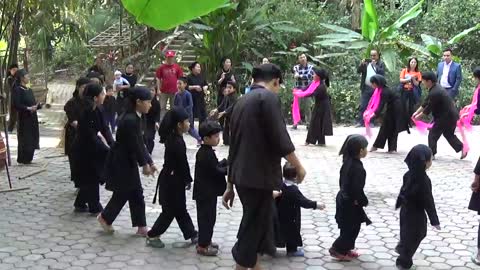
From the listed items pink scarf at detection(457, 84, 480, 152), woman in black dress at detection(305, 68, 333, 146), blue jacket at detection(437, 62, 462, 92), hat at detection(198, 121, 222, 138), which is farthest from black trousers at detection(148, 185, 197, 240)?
blue jacket at detection(437, 62, 462, 92)

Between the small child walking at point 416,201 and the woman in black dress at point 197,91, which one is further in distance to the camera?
the woman in black dress at point 197,91

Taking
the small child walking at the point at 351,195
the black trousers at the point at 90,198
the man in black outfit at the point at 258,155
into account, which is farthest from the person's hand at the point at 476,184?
the black trousers at the point at 90,198

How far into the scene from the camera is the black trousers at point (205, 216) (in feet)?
16.9

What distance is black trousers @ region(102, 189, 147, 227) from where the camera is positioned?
5.65m

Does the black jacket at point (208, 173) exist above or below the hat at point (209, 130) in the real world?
below

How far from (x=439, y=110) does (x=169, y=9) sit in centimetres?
874

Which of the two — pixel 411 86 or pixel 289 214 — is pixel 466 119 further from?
pixel 289 214

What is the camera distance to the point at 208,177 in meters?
5.13

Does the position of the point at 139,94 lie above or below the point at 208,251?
above

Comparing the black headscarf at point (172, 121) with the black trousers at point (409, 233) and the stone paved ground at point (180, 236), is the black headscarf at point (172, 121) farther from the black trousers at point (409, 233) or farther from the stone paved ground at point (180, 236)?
the black trousers at point (409, 233)

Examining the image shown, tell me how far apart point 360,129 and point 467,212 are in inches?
261

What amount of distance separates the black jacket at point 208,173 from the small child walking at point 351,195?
97 centimetres

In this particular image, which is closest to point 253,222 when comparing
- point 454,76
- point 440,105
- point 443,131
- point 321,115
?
point 440,105

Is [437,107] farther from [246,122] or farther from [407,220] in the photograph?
[246,122]
